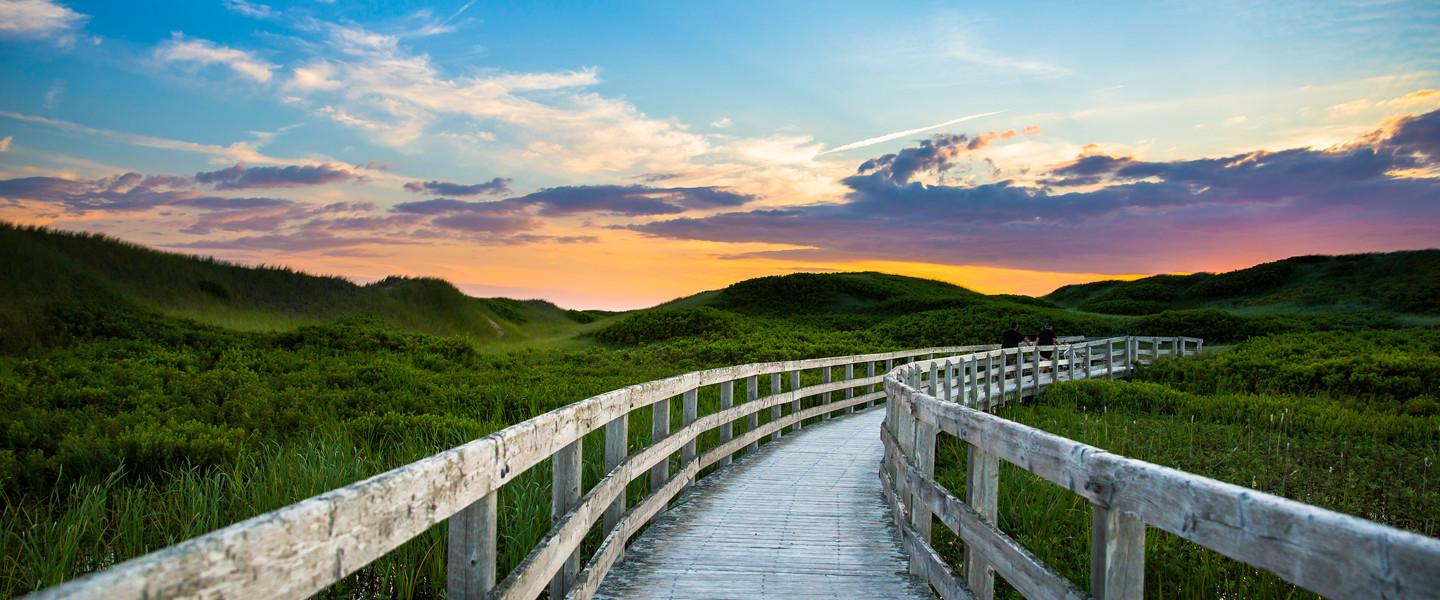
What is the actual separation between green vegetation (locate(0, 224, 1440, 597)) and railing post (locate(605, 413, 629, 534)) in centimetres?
62

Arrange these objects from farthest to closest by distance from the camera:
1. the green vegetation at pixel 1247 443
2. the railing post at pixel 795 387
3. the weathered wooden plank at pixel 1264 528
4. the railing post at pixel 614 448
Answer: the railing post at pixel 795 387 → the green vegetation at pixel 1247 443 → the railing post at pixel 614 448 → the weathered wooden plank at pixel 1264 528

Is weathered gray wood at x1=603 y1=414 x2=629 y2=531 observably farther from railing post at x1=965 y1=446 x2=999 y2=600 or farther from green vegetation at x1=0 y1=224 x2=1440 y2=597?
railing post at x1=965 y1=446 x2=999 y2=600

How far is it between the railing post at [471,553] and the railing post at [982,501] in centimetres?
250

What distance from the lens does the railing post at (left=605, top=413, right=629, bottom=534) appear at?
19.8 ft

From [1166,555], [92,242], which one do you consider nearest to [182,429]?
[1166,555]

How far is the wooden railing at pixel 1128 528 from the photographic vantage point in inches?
77.5

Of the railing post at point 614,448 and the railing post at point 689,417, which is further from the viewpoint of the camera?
the railing post at point 689,417

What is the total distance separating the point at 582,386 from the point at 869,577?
43.1 ft

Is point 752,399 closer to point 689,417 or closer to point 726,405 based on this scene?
point 726,405

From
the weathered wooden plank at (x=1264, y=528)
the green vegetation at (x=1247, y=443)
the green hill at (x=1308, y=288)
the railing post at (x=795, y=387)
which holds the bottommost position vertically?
the green vegetation at (x=1247, y=443)

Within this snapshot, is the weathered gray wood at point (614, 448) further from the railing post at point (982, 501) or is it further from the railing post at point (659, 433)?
the railing post at point (982, 501)

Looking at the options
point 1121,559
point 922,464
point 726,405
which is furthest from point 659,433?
point 1121,559

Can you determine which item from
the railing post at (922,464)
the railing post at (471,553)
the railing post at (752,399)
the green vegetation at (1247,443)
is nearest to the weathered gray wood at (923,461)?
the railing post at (922,464)

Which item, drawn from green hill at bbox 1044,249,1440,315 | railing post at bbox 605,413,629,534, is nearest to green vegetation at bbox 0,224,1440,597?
railing post at bbox 605,413,629,534
